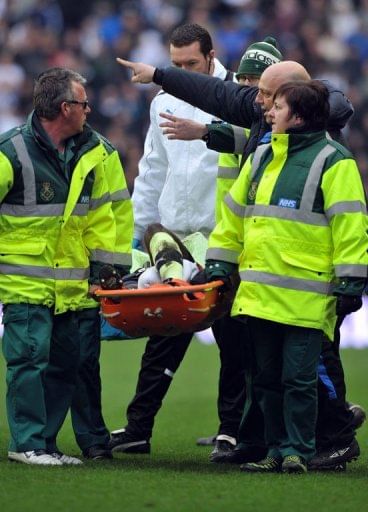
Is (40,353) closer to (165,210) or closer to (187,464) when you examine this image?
(187,464)

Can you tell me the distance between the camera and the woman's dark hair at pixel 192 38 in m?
9.43

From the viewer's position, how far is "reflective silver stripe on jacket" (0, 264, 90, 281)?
8.14 m

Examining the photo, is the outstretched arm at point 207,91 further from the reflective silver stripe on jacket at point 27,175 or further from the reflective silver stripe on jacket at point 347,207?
the reflective silver stripe on jacket at point 347,207

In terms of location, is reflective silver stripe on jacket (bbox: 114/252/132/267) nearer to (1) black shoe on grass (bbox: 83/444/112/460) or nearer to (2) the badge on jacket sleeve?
(2) the badge on jacket sleeve

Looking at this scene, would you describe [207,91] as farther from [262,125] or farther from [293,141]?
[293,141]

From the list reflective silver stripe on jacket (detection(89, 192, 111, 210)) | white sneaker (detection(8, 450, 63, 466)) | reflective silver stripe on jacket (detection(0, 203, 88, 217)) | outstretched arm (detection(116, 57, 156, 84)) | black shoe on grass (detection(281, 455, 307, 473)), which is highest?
outstretched arm (detection(116, 57, 156, 84))

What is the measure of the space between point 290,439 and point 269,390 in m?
0.29

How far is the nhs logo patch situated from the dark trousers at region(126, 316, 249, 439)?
1531 millimetres

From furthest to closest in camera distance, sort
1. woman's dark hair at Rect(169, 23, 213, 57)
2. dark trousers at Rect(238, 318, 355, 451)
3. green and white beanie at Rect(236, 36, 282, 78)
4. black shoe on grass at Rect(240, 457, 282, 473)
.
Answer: woman's dark hair at Rect(169, 23, 213, 57), green and white beanie at Rect(236, 36, 282, 78), dark trousers at Rect(238, 318, 355, 451), black shoe on grass at Rect(240, 457, 282, 473)

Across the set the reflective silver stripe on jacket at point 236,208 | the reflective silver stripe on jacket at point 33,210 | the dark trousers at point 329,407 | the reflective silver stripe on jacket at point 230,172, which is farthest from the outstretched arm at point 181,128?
the dark trousers at point 329,407

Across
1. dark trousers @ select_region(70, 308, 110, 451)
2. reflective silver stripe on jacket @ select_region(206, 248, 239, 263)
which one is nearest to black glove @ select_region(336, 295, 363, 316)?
reflective silver stripe on jacket @ select_region(206, 248, 239, 263)

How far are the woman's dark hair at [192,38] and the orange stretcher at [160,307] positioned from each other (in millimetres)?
2030

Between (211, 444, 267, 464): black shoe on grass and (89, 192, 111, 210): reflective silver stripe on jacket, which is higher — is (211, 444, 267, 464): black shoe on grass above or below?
below

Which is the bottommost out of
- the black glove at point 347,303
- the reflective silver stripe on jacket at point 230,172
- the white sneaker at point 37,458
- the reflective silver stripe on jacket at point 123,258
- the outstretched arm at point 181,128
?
the white sneaker at point 37,458
